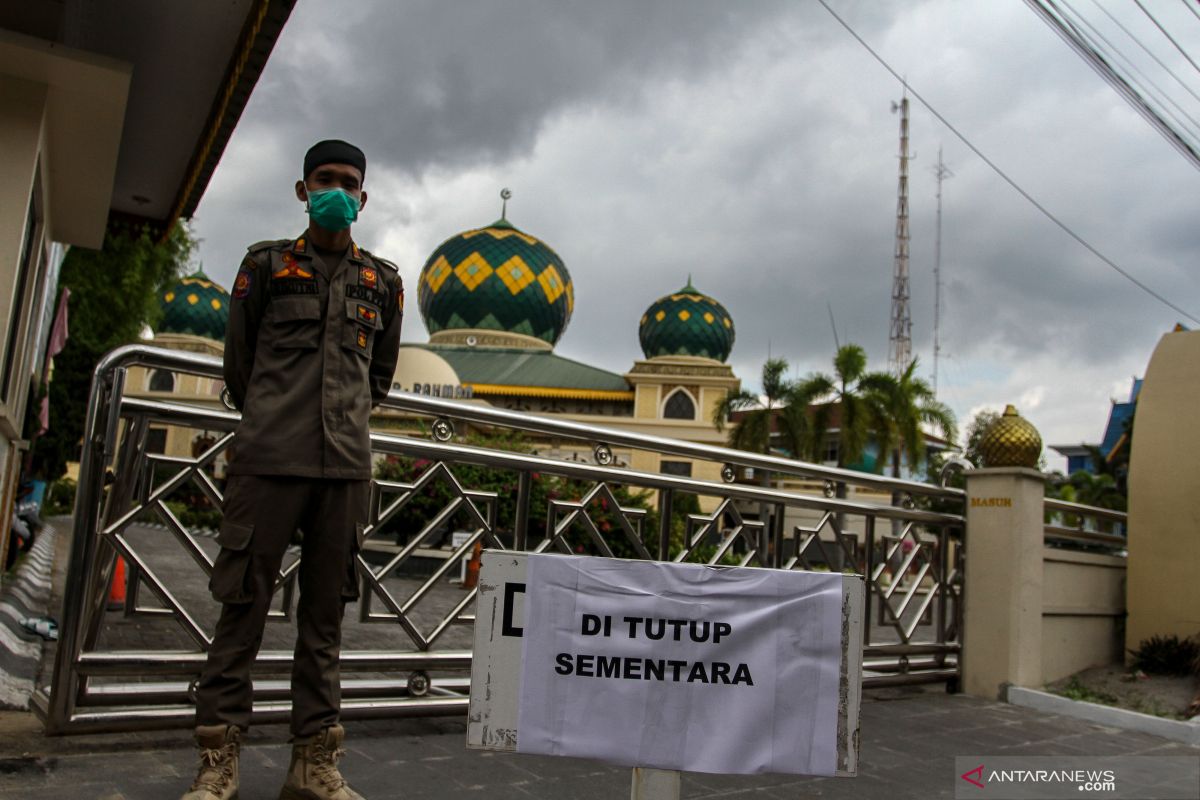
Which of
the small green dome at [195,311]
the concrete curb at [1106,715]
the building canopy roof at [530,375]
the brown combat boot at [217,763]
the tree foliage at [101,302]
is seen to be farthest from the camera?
the small green dome at [195,311]

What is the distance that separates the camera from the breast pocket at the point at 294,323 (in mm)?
2615

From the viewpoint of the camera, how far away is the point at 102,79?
14.6 feet

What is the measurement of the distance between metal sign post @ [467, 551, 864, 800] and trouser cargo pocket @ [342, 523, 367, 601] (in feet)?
2.47

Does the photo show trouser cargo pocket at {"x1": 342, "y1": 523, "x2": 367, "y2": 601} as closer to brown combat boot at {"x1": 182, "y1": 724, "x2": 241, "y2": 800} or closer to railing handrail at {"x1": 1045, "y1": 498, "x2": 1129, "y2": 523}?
brown combat boot at {"x1": 182, "y1": 724, "x2": 241, "y2": 800}

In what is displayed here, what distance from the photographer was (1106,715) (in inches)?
203

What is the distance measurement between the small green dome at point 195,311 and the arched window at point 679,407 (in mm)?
21398

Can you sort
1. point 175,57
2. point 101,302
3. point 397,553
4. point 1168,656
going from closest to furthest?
point 397,553
point 175,57
point 1168,656
point 101,302

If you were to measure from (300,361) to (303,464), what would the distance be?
0.97 ft

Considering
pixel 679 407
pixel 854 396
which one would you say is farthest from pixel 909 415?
pixel 679 407

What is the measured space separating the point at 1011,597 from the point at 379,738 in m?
4.10

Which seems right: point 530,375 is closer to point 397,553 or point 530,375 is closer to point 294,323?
point 397,553

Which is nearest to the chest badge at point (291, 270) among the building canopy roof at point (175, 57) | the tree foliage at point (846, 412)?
the building canopy roof at point (175, 57)

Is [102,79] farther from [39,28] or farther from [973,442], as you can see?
[973,442]

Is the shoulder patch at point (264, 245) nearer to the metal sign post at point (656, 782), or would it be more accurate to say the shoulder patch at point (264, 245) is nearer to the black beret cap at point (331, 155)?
the black beret cap at point (331, 155)
